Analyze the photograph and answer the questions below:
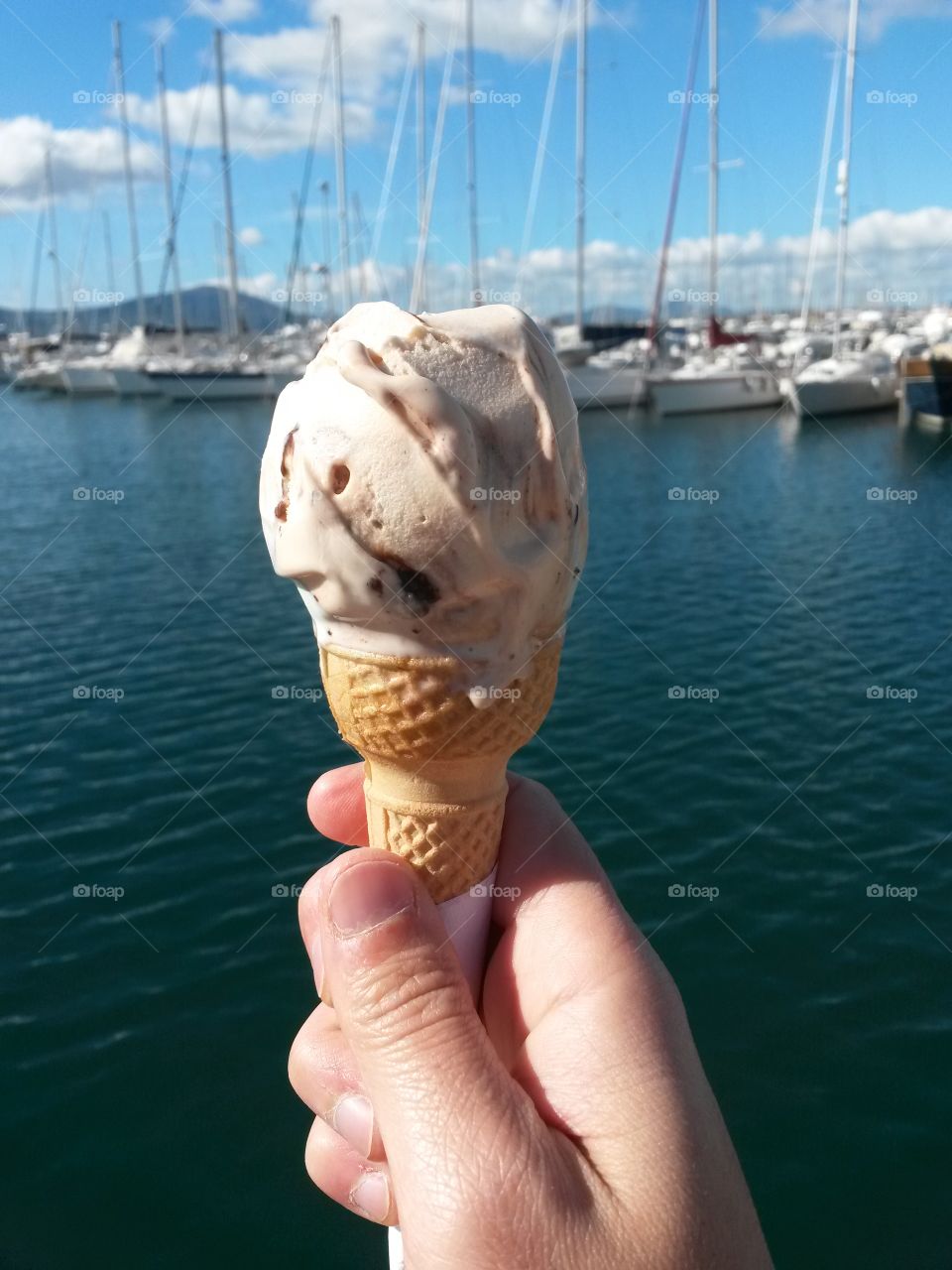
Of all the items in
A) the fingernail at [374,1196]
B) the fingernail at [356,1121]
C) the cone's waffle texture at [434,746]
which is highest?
the cone's waffle texture at [434,746]

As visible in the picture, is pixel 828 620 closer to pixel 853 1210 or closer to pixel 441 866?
pixel 853 1210

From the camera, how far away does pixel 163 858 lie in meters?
8.77

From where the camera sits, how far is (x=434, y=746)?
7.50 ft

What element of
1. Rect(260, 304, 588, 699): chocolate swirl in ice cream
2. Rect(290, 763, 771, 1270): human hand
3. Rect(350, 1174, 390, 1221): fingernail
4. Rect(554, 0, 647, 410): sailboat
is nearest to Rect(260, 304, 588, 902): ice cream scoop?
Rect(260, 304, 588, 699): chocolate swirl in ice cream

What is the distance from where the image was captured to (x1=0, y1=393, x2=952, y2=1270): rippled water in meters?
5.83

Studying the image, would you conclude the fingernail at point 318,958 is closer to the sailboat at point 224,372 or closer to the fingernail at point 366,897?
the fingernail at point 366,897

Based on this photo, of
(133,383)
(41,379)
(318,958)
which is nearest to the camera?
(318,958)

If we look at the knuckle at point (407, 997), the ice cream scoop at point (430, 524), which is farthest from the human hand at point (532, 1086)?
the ice cream scoop at point (430, 524)

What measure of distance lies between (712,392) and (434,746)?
42.4 m

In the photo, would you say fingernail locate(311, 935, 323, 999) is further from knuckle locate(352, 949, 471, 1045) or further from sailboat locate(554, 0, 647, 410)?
sailboat locate(554, 0, 647, 410)

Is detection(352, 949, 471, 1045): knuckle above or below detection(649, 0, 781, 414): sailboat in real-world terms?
above

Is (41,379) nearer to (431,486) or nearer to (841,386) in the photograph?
(841,386)

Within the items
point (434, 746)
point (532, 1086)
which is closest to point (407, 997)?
point (532, 1086)

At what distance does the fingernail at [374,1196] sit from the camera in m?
2.57
